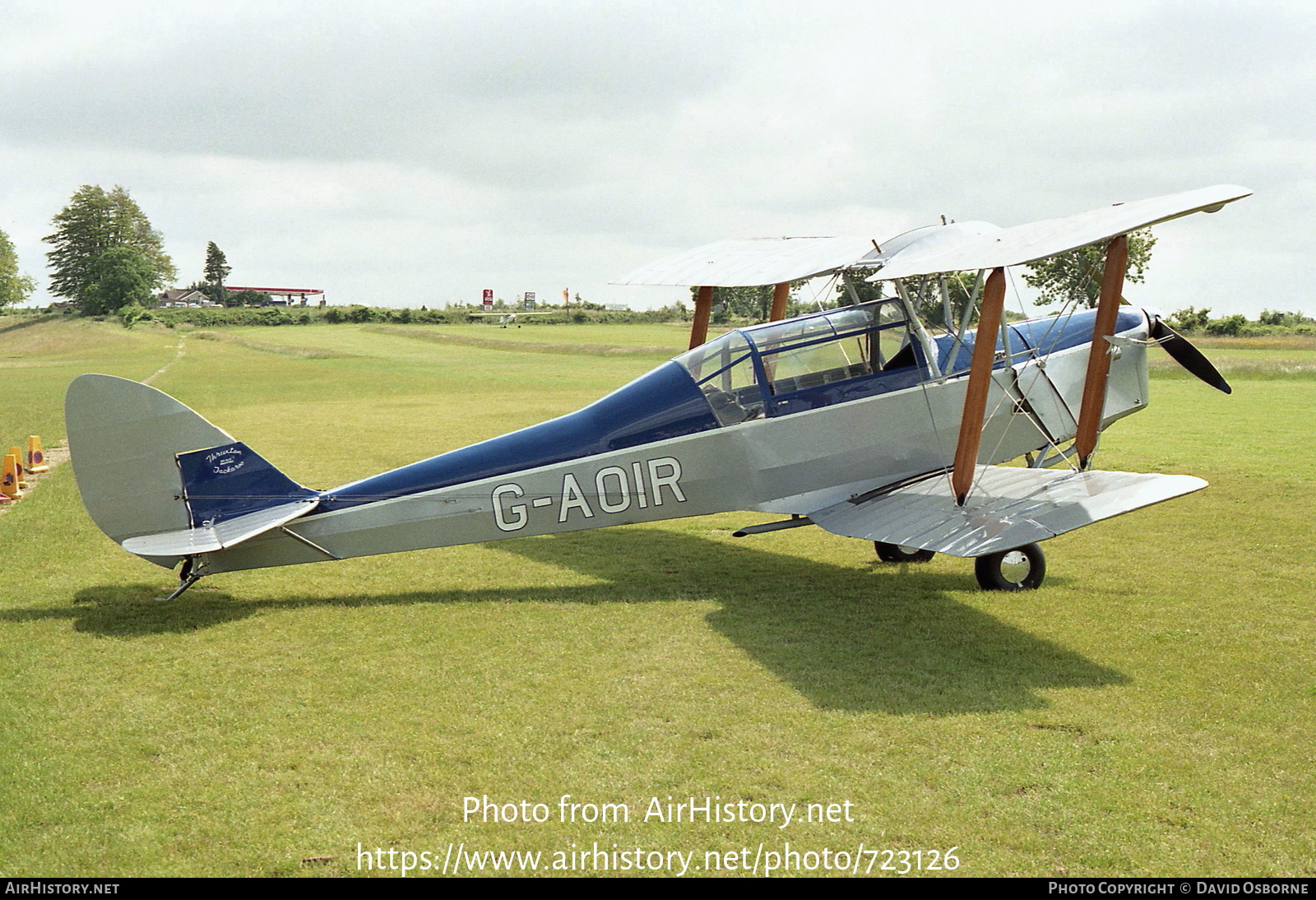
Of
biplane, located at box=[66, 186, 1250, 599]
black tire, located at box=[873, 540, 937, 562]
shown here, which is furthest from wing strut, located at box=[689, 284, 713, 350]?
black tire, located at box=[873, 540, 937, 562]

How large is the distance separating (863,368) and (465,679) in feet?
13.7

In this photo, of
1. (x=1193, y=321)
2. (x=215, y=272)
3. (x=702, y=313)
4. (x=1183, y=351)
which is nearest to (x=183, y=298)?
Answer: (x=215, y=272)

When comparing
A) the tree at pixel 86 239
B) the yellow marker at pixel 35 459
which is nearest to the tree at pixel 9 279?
the tree at pixel 86 239

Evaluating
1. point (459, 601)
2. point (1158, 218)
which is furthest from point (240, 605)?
point (1158, 218)

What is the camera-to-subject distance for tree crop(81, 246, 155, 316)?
110 metres

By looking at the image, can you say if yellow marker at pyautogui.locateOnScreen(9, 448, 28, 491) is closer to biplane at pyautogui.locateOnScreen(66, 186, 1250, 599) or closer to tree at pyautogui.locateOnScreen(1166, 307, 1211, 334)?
biplane at pyautogui.locateOnScreen(66, 186, 1250, 599)

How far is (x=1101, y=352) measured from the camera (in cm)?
794

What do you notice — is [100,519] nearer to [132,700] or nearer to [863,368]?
[132,700]

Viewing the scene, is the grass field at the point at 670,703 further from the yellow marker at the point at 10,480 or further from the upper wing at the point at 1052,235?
the upper wing at the point at 1052,235

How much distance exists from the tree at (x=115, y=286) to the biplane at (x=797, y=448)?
117 m

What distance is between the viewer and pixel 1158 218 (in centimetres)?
651

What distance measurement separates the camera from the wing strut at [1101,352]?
7.71 meters

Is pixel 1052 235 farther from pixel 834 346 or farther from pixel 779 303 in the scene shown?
pixel 779 303

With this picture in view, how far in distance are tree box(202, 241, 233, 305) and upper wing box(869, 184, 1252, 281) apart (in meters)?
156
